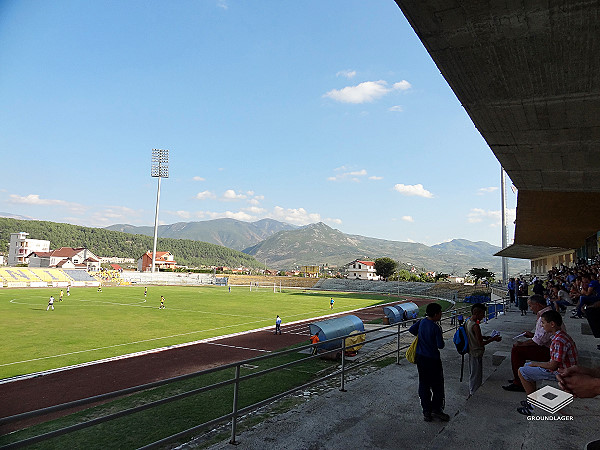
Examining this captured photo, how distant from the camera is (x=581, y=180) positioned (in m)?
14.7

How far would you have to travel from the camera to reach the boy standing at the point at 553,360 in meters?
4.65

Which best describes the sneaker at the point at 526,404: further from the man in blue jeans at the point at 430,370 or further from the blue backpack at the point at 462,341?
the blue backpack at the point at 462,341

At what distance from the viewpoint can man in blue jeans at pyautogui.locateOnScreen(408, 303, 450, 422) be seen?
5.52 m

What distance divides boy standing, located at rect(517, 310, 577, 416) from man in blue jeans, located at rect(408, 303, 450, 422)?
3.39 feet

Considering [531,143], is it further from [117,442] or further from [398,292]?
[398,292]

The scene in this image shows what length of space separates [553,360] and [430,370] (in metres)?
1.58

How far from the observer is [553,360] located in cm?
470

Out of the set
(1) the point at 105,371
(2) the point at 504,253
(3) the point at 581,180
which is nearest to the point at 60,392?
(1) the point at 105,371

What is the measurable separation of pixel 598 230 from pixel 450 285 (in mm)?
52233

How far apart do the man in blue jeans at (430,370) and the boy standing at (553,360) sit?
1033 mm

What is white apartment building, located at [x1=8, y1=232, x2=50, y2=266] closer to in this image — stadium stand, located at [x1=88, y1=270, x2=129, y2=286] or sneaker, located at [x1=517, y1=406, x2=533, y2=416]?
stadium stand, located at [x1=88, y1=270, x2=129, y2=286]

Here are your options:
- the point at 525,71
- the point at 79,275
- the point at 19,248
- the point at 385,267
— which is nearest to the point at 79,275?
the point at 79,275

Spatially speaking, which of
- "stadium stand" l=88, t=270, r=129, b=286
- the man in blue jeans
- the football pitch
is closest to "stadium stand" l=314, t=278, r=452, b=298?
the football pitch

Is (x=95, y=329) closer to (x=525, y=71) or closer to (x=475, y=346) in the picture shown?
(x=475, y=346)
